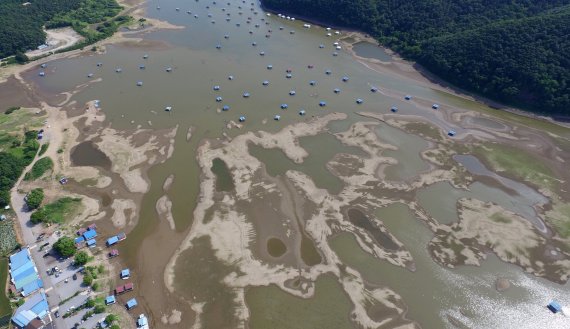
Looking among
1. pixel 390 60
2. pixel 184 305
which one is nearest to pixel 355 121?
pixel 390 60

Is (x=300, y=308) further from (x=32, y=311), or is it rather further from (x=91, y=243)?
(x=32, y=311)

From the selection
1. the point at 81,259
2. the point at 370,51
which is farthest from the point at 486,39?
the point at 81,259

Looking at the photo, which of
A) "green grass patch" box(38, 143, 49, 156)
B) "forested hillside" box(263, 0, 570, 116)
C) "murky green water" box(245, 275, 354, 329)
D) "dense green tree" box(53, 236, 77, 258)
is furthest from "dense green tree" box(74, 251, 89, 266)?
"forested hillside" box(263, 0, 570, 116)

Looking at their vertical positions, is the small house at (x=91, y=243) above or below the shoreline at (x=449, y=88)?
below

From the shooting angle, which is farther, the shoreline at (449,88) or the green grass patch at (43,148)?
the shoreline at (449,88)

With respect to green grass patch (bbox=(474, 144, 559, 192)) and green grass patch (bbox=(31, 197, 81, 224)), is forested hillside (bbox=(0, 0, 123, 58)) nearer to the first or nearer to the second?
green grass patch (bbox=(31, 197, 81, 224))

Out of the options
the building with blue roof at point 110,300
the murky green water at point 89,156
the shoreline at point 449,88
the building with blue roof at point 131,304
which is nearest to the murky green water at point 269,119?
the shoreline at point 449,88

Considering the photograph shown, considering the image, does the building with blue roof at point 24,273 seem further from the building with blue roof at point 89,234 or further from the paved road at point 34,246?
the building with blue roof at point 89,234
